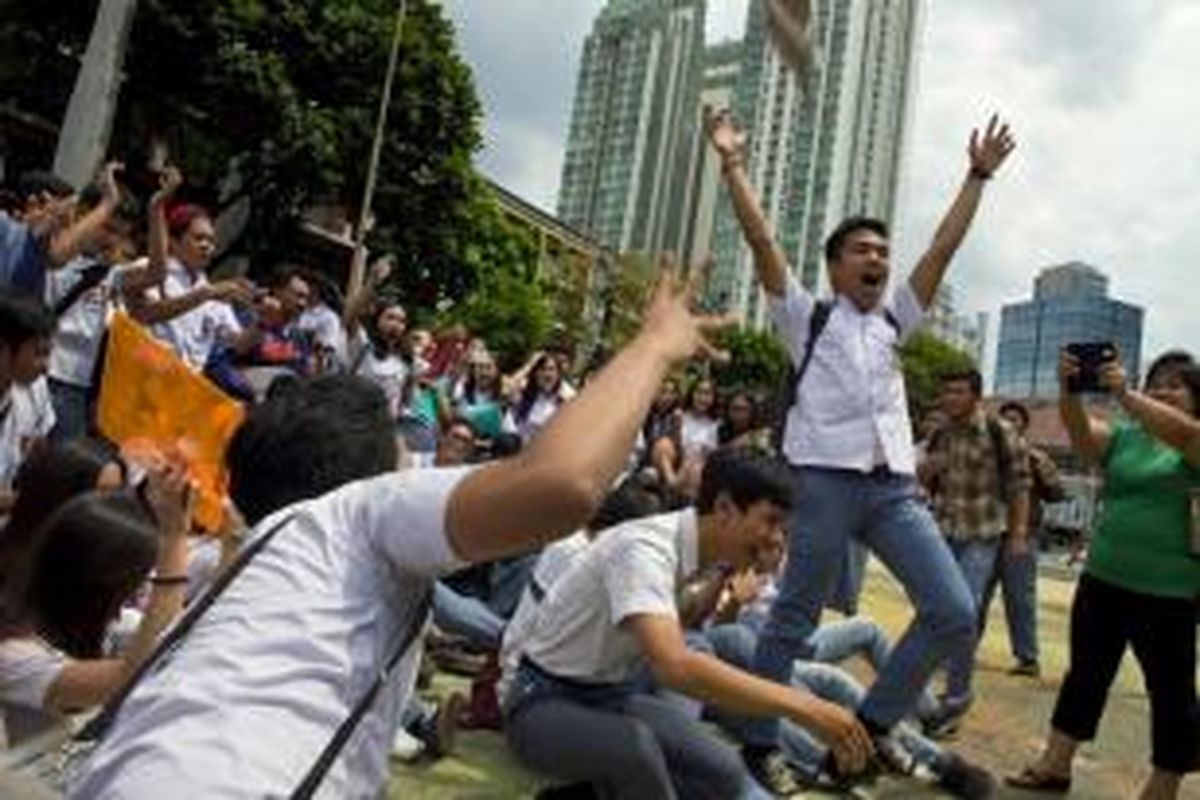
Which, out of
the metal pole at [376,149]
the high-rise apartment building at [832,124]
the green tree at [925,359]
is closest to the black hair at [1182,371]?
the metal pole at [376,149]

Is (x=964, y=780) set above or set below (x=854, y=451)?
below

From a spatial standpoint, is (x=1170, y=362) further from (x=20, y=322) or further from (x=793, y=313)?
(x=20, y=322)

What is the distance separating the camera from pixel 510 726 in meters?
4.88

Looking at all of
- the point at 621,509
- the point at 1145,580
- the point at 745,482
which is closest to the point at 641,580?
the point at 745,482

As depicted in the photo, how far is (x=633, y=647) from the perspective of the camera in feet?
15.7

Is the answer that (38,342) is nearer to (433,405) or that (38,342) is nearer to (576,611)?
(576,611)

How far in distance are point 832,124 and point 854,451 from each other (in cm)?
6592

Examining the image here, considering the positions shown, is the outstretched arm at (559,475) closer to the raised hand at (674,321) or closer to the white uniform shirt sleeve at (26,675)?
the raised hand at (674,321)

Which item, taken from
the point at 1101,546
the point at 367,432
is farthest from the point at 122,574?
the point at 1101,546

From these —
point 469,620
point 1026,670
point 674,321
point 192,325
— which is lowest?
point 1026,670

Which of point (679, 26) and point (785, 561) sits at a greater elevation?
point (679, 26)

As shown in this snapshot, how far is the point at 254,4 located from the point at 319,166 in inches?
146

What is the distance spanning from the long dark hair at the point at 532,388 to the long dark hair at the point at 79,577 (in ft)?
26.5

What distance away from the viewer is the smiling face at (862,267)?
6098 mm
